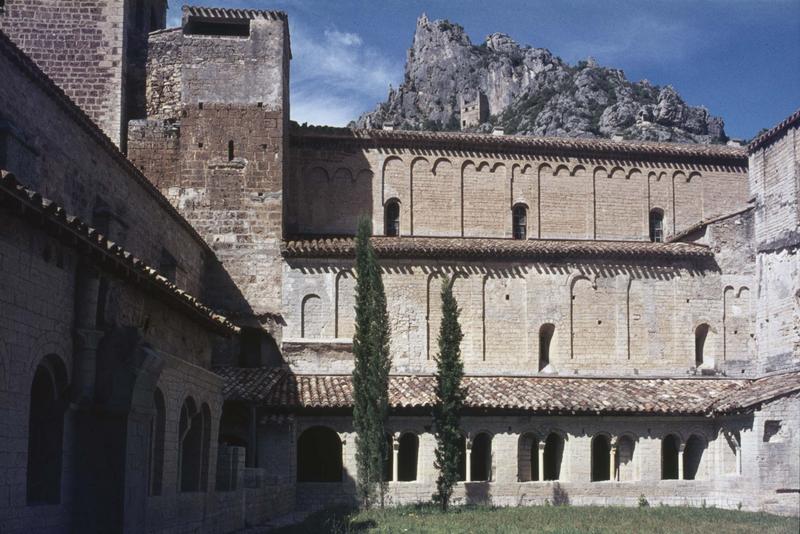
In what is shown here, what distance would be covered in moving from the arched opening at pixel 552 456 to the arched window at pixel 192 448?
14432 millimetres

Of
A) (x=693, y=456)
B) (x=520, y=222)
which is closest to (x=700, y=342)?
(x=693, y=456)

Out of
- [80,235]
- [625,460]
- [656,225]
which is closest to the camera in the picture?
[80,235]

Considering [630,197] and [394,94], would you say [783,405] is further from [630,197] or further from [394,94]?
[394,94]

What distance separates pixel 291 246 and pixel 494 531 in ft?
50.1

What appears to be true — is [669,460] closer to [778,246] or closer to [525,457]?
[525,457]

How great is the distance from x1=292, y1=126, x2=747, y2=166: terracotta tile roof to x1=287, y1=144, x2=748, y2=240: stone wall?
0.25 meters

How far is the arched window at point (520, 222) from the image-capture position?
36.2 meters

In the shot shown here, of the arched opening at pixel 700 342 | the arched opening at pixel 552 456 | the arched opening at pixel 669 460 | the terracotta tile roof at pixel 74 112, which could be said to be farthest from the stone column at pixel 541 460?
the terracotta tile roof at pixel 74 112

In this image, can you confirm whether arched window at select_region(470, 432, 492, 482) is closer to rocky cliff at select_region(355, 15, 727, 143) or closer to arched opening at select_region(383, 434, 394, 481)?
arched opening at select_region(383, 434, 394, 481)

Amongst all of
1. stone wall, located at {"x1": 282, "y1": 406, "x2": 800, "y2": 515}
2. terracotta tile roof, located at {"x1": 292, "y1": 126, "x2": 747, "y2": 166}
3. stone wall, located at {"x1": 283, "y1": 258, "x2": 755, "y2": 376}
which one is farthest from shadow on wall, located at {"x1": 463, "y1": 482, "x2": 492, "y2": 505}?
terracotta tile roof, located at {"x1": 292, "y1": 126, "x2": 747, "y2": 166}

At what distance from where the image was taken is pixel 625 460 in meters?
31.6

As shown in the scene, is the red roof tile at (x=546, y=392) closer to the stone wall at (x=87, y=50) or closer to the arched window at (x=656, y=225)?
the arched window at (x=656, y=225)

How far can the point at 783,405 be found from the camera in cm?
2839

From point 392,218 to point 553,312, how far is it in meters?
6.56
